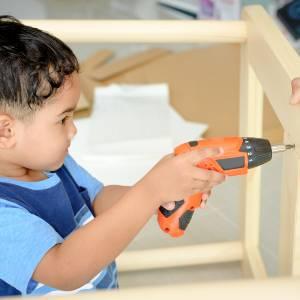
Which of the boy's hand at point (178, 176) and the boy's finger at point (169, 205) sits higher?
the boy's hand at point (178, 176)

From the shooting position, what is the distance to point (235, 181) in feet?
4.09

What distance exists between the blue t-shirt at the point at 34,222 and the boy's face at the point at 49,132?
0.03 meters

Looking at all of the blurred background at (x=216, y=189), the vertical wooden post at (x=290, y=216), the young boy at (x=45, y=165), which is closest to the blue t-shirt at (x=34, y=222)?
the young boy at (x=45, y=165)

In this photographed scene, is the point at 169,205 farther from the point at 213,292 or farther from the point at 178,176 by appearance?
the point at 213,292

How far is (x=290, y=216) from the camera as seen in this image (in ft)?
1.96

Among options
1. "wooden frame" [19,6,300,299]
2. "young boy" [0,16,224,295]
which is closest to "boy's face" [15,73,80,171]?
"young boy" [0,16,224,295]

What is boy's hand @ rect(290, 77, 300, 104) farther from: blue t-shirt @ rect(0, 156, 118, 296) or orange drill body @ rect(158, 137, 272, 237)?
blue t-shirt @ rect(0, 156, 118, 296)

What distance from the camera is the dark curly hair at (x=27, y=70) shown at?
0.52m

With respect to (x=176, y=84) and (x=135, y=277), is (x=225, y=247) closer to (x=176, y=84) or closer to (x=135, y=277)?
(x=135, y=277)

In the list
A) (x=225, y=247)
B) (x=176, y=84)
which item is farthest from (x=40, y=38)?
(x=176, y=84)

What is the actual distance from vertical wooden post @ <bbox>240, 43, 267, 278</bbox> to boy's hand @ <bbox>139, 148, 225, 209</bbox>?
309 millimetres

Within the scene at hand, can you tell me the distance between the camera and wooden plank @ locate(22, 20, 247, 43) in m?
0.79

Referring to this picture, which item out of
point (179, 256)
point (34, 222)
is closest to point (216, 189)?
point (179, 256)

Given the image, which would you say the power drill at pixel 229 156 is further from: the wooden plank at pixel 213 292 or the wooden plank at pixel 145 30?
the wooden plank at pixel 145 30
